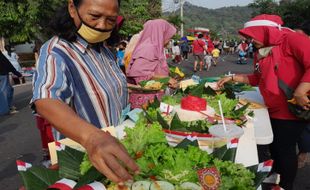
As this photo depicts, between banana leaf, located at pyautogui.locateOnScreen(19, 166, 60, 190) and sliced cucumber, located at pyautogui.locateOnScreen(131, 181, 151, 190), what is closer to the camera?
sliced cucumber, located at pyautogui.locateOnScreen(131, 181, 151, 190)

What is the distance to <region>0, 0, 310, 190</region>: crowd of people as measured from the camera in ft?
3.68

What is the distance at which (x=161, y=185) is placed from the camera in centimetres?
115

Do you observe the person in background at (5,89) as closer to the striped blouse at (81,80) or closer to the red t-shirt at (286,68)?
the red t-shirt at (286,68)

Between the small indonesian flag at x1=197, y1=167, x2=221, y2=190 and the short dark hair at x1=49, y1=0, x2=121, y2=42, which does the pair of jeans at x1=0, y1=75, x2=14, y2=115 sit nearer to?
the short dark hair at x1=49, y1=0, x2=121, y2=42

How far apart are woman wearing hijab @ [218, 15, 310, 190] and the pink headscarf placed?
1.38 m

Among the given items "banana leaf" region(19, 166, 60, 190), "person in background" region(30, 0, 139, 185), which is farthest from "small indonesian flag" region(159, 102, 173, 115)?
"banana leaf" region(19, 166, 60, 190)

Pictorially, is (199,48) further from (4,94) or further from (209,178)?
(209,178)

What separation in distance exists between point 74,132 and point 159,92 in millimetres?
2064

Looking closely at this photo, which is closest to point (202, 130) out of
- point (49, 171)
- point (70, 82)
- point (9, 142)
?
point (70, 82)

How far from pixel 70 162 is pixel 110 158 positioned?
0.46m

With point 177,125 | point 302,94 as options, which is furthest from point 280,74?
point 177,125

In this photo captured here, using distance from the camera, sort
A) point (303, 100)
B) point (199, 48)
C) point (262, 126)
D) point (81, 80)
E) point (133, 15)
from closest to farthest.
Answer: point (81, 80)
point (262, 126)
point (303, 100)
point (199, 48)
point (133, 15)

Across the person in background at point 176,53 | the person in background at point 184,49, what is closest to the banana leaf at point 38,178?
the person in background at point 176,53

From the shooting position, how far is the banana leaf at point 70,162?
1.32 meters
